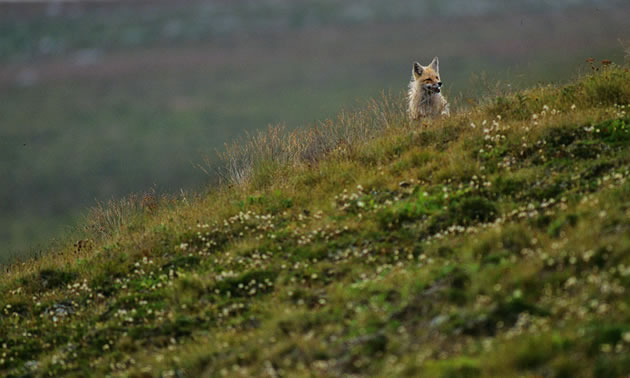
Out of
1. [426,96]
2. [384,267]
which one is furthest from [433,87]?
[384,267]

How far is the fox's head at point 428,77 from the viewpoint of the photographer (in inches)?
722

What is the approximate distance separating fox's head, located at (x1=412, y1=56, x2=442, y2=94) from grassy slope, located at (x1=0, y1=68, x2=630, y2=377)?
1477 mm

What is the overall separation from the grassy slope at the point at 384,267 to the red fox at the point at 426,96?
117 cm

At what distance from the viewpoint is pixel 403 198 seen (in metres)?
13.1

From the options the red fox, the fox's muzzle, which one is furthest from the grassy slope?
the fox's muzzle

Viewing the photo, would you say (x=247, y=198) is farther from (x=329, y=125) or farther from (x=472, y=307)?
(x=472, y=307)

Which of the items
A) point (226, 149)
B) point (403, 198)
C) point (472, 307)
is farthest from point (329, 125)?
point (472, 307)

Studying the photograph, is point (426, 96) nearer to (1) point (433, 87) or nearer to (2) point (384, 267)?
(1) point (433, 87)

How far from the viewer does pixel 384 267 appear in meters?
10.4

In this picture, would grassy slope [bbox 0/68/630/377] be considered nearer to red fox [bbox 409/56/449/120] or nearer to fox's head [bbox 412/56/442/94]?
red fox [bbox 409/56/449/120]

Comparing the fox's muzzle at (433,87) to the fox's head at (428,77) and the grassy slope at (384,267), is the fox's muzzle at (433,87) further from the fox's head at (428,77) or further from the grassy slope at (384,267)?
the grassy slope at (384,267)

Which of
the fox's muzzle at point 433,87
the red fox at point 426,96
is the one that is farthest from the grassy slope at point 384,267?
the fox's muzzle at point 433,87

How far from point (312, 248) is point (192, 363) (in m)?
3.71

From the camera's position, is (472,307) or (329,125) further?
(329,125)
